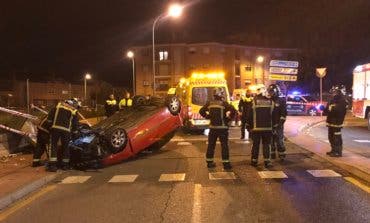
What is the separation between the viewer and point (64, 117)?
1281 cm

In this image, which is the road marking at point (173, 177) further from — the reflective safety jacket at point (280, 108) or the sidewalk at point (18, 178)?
the reflective safety jacket at point (280, 108)

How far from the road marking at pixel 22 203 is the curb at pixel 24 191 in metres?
0.11

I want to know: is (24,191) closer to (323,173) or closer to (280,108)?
(323,173)

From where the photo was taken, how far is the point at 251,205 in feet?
28.3

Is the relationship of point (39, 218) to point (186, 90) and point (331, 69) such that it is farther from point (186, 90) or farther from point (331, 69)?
point (331, 69)

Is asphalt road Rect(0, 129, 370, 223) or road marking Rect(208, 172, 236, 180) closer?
asphalt road Rect(0, 129, 370, 223)

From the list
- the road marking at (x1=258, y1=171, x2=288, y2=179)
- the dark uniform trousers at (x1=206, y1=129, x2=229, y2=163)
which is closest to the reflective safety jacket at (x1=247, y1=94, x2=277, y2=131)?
the dark uniform trousers at (x1=206, y1=129, x2=229, y2=163)

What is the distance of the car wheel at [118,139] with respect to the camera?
13.5m

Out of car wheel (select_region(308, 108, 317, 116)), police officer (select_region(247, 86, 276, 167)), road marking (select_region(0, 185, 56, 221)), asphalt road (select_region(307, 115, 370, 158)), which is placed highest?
police officer (select_region(247, 86, 276, 167))

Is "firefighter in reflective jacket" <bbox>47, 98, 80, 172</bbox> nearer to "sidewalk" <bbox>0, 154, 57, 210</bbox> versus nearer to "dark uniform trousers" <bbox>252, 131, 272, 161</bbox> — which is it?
"sidewalk" <bbox>0, 154, 57, 210</bbox>

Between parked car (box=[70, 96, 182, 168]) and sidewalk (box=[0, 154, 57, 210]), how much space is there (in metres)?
1.09

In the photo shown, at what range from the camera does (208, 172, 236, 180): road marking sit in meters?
11.3

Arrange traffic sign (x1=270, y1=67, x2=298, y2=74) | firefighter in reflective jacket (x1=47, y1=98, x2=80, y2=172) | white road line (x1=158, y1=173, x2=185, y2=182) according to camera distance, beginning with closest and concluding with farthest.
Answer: white road line (x1=158, y1=173, x2=185, y2=182) < firefighter in reflective jacket (x1=47, y1=98, x2=80, y2=172) < traffic sign (x1=270, y1=67, x2=298, y2=74)

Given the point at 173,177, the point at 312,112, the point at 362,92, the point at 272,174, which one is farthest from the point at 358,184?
the point at 312,112
